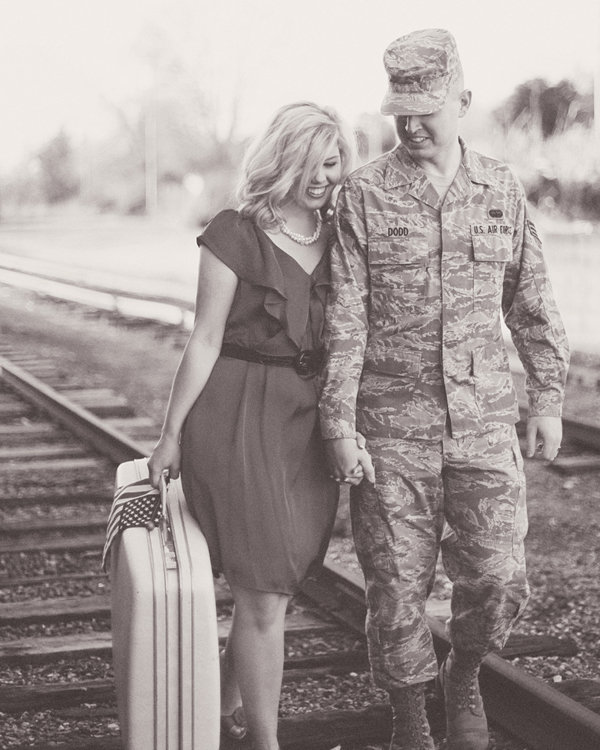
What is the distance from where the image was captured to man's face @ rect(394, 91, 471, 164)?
9.86 ft

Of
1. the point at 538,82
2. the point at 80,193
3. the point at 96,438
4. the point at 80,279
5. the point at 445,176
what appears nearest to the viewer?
the point at 445,176

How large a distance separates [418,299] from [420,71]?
1.88 ft

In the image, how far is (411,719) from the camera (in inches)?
126

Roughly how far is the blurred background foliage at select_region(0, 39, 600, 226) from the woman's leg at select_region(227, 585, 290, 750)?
20.9m

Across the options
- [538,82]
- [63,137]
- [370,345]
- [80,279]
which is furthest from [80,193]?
[370,345]

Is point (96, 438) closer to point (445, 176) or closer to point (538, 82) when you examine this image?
point (445, 176)

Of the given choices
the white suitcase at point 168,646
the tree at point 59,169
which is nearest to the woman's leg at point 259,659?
the white suitcase at point 168,646

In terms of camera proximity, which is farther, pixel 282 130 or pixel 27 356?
pixel 27 356

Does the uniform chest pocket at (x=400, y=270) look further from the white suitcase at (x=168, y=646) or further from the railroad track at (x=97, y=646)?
the railroad track at (x=97, y=646)

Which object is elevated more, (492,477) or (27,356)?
(492,477)

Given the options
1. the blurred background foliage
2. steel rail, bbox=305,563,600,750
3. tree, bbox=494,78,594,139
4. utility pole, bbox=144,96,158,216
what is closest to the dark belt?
steel rail, bbox=305,563,600,750

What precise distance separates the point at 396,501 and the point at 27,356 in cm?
1047

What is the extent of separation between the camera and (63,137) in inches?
3278

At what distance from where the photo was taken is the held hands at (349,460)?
3.01 metres
